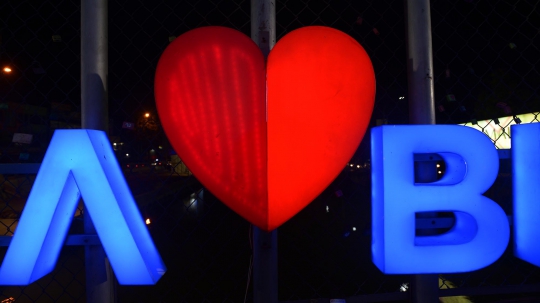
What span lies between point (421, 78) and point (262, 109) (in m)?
0.78

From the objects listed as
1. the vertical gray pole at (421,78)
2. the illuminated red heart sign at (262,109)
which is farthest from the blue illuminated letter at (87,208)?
the vertical gray pole at (421,78)

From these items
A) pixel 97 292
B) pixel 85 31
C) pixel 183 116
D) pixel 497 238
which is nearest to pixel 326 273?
pixel 497 238

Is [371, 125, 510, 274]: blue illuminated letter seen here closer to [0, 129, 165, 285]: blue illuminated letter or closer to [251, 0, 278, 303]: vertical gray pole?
[251, 0, 278, 303]: vertical gray pole

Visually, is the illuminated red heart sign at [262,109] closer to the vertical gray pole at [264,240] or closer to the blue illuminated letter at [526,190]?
the vertical gray pole at [264,240]

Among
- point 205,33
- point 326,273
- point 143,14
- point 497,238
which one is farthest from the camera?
point 326,273

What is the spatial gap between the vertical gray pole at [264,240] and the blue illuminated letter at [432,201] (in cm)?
48

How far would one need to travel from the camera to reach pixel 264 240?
1.37 meters

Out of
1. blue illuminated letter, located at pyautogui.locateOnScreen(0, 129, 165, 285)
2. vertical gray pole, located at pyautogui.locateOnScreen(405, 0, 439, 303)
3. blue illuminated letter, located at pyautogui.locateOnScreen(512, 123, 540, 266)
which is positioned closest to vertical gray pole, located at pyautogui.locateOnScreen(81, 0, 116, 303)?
blue illuminated letter, located at pyautogui.locateOnScreen(0, 129, 165, 285)

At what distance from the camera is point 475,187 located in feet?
4.35

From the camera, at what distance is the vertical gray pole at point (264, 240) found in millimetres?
1346

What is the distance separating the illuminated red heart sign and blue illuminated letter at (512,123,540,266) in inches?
33.5

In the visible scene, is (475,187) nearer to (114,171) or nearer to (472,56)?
(472,56)

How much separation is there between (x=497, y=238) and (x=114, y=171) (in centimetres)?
170

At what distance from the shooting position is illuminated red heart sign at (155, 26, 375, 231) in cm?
120
